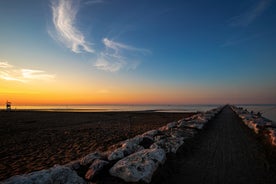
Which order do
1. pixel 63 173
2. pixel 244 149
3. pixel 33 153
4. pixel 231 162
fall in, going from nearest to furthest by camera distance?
pixel 63 173, pixel 231 162, pixel 244 149, pixel 33 153

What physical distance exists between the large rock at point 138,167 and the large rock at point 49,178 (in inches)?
38.5

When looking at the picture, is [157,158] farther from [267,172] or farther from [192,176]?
[267,172]

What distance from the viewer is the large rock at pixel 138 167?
4.11m

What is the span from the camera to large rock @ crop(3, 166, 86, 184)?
3.46 m

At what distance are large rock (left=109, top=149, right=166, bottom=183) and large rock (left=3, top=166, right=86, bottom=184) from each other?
98cm

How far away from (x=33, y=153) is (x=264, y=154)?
34.1 feet

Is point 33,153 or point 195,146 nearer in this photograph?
point 195,146

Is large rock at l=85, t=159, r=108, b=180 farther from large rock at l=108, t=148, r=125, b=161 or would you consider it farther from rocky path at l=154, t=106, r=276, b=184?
rocky path at l=154, t=106, r=276, b=184

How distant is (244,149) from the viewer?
7453 millimetres

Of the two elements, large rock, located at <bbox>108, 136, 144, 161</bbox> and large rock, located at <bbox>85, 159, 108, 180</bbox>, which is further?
large rock, located at <bbox>108, 136, 144, 161</bbox>

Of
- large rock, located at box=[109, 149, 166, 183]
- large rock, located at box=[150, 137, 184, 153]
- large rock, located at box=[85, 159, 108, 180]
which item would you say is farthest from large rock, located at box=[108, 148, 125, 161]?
large rock, located at box=[150, 137, 184, 153]

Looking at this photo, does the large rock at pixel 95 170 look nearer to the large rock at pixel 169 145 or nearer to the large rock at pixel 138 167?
the large rock at pixel 138 167

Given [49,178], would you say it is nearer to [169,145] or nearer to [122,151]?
[122,151]

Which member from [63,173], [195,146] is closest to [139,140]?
[195,146]
